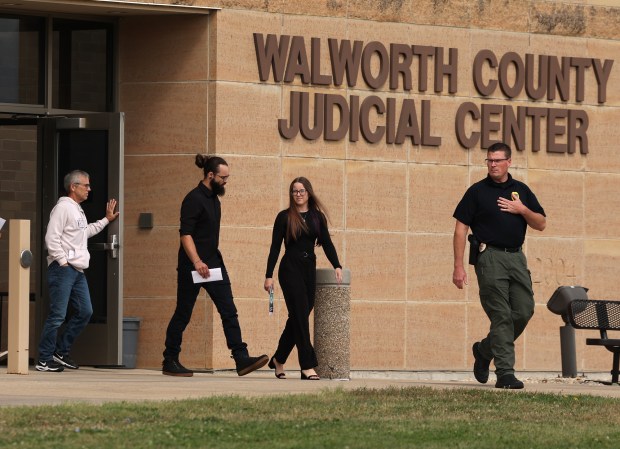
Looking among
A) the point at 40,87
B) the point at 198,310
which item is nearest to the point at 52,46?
the point at 40,87

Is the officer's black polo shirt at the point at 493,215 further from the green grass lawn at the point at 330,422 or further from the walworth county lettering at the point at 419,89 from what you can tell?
the walworth county lettering at the point at 419,89

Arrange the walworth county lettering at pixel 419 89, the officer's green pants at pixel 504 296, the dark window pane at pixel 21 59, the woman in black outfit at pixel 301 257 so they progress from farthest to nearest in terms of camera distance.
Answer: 1. the walworth county lettering at pixel 419 89
2. the dark window pane at pixel 21 59
3. the woman in black outfit at pixel 301 257
4. the officer's green pants at pixel 504 296

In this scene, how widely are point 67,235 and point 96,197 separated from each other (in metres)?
1.57

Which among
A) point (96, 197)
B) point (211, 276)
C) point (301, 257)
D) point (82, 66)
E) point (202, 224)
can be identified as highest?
point (82, 66)

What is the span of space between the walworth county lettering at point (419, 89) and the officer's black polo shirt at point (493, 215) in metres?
4.26

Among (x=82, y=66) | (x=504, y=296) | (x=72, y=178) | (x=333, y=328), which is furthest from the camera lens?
(x=82, y=66)

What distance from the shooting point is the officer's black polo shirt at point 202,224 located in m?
14.9

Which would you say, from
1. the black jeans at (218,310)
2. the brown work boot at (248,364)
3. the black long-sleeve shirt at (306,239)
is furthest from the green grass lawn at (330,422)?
the black long-sleeve shirt at (306,239)

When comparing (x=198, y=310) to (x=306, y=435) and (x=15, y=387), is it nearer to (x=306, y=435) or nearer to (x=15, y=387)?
(x=15, y=387)

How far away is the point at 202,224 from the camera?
15023 millimetres

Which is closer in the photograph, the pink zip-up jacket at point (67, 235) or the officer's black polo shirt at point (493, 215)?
the officer's black polo shirt at point (493, 215)

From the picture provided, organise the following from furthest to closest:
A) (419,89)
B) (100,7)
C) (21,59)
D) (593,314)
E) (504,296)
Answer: (419,89), (21,59), (100,7), (593,314), (504,296)

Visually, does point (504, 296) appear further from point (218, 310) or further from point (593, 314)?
point (593, 314)

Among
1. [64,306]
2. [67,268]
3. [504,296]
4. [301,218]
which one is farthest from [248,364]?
[504,296]
